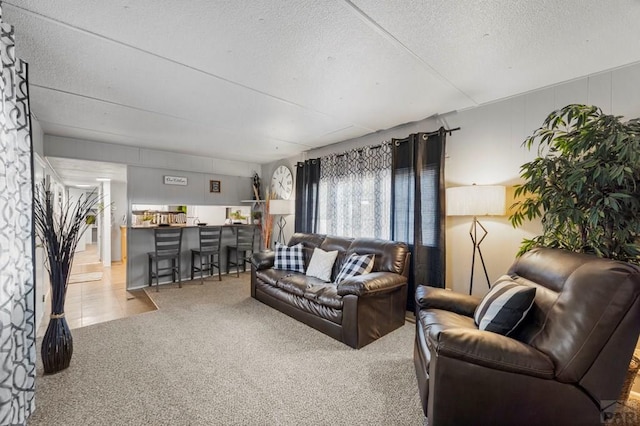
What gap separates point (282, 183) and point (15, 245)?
433 cm

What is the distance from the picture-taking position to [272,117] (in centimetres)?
336

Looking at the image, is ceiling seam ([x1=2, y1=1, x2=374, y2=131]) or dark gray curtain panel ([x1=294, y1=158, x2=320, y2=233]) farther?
dark gray curtain panel ([x1=294, y1=158, x2=320, y2=233])

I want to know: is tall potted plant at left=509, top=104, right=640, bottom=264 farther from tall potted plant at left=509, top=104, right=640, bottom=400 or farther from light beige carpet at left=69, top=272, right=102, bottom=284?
light beige carpet at left=69, top=272, right=102, bottom=284

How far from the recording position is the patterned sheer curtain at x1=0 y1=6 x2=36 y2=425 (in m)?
1.44

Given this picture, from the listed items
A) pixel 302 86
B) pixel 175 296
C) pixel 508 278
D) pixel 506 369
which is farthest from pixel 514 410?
pixel 175 296

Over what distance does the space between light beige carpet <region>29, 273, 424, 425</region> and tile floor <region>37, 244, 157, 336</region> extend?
386 mm

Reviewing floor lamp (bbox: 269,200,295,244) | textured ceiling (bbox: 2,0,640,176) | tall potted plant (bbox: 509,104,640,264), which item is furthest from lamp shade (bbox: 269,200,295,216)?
tall potted plant (bbox: 509,104,640,264)

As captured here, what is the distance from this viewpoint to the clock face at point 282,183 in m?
5.51

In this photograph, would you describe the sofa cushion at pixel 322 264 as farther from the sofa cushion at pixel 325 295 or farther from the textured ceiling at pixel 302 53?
the textured ceiling at pixel 302 53

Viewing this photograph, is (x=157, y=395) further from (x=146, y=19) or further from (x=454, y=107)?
(x=454, y=107)

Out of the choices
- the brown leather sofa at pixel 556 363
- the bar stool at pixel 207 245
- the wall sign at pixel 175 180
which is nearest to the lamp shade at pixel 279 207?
the bar stool at pixel 207 245

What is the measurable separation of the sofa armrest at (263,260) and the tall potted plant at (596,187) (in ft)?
10.4

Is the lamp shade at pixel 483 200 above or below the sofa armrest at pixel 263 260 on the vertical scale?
above

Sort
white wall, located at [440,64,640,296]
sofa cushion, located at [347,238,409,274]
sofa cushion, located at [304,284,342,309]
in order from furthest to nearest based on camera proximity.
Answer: sofa cushion, located at [347,238,409,274] → sofa cushion, located at [304,284,342,309] → white wall, located at [440,64,640,296]
